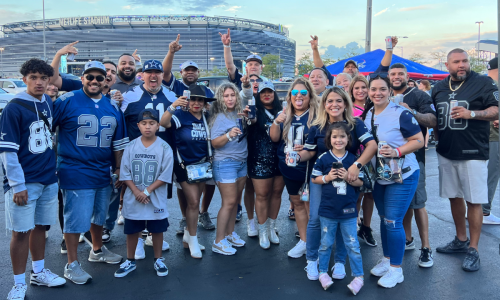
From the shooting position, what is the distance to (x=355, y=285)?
11.3 ft

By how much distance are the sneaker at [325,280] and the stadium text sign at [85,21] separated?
107 m

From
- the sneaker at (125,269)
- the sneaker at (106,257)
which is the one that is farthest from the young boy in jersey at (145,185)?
the sneaker at (106,257)

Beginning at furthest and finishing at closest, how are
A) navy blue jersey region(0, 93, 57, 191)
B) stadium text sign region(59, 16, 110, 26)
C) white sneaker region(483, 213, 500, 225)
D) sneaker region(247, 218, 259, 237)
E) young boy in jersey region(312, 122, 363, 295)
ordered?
stadium text sign region(59, 16, 110, 26) < white sneaker region(483, 213, 500, 225) < sneaker region(247, 218, 259, 237) < young boy in jersey region(312, 122, 363, 295) < navy blue jersey region(0, 93, 57, 191)

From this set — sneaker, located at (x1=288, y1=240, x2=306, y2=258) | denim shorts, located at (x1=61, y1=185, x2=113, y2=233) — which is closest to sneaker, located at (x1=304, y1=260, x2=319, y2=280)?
sneaker, located at (x1=288, y1=240, x2=306, y2=258)

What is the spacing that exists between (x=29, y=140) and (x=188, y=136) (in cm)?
162

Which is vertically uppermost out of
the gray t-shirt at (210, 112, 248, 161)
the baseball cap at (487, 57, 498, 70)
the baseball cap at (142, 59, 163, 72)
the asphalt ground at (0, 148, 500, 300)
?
the baseball cap at (487, 57, 498, 70)

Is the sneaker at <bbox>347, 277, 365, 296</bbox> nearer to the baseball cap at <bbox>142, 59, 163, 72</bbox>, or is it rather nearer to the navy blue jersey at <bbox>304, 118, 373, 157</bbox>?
the navy blue jersey at <bbox>304, 118, 373, 157</bbox>

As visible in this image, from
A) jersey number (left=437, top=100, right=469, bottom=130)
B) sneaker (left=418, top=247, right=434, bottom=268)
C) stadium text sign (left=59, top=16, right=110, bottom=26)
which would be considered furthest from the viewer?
stadium text sign (left=59, top=16, right=110, bottom=26)

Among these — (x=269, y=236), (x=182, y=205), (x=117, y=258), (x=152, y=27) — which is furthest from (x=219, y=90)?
(x=152, y=27)

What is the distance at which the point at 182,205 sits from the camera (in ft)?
16.5

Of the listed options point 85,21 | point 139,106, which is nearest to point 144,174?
point 139,106

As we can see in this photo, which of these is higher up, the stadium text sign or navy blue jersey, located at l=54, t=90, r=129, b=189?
the stadium text sign

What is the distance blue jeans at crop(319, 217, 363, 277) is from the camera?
3498 mm

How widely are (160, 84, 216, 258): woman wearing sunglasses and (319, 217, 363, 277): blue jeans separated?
4.97ft
